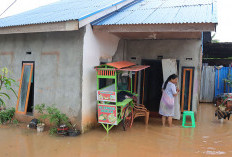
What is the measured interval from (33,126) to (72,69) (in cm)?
200

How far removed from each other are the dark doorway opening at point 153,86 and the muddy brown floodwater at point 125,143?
6.21ft

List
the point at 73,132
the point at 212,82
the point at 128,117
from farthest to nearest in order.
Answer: the point at 212,82 → the point at 128,117 → the point at 73,132

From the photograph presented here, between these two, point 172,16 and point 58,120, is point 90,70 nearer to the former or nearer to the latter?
point 58,120

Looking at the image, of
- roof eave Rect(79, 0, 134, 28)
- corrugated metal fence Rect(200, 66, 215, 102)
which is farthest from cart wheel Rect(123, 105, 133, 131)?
corrugated metal fence Rect(200, 66, 215, 102)

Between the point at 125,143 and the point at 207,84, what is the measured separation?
7972mm

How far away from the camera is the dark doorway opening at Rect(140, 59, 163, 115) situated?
8078 mm

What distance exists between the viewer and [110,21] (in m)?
5.79

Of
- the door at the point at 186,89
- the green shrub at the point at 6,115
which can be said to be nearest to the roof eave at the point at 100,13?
the door at the point at 186,89

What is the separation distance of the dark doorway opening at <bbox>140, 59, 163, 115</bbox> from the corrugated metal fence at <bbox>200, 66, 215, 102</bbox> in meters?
4.22

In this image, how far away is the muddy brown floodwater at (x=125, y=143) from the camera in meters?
4.30

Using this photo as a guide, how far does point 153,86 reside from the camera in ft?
27.3

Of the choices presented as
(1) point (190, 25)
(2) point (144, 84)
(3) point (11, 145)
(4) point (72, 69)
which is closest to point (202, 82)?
(2) point (144, 84)

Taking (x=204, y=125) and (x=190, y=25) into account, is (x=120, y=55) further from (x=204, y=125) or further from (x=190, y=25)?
(x=204, y=125)

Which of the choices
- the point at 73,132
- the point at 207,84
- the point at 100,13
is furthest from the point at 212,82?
the point at 73,132
